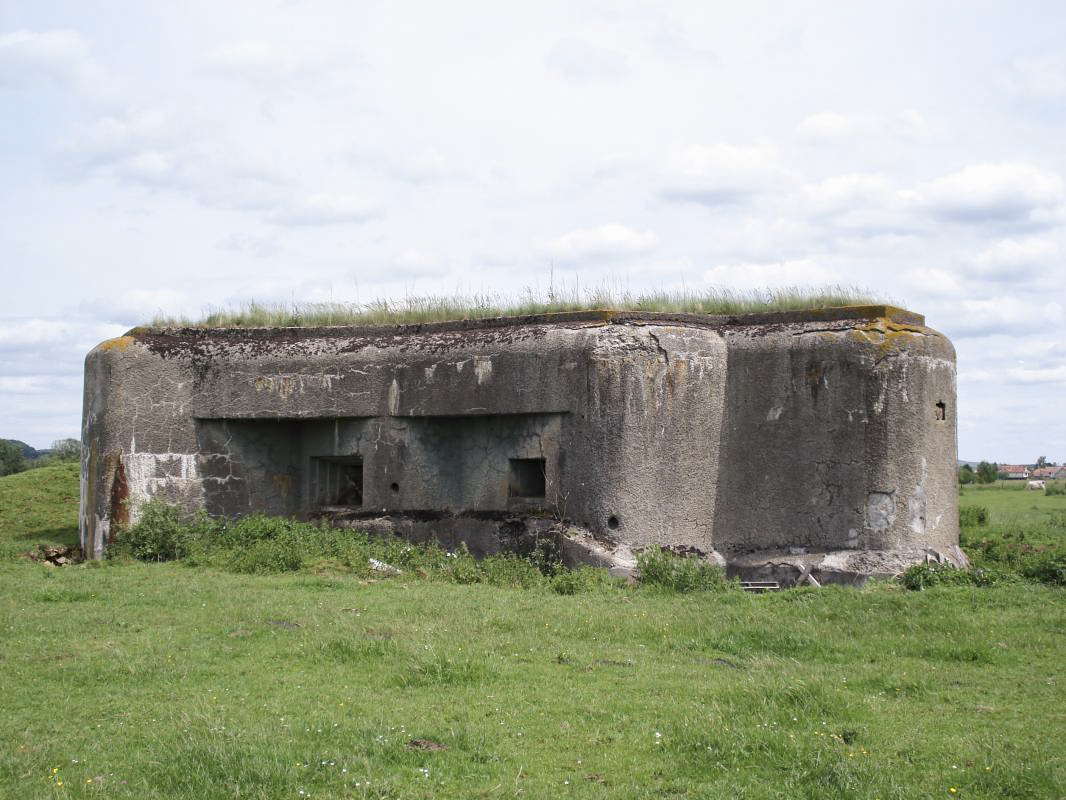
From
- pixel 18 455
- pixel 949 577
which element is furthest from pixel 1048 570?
pixel 18 455

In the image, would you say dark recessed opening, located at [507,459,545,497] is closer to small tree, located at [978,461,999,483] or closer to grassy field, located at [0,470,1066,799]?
grassy field, located at [0,470,1066,799]

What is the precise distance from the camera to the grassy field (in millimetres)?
5535

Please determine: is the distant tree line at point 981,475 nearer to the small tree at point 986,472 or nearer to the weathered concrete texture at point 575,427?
the small tree at point 986,472

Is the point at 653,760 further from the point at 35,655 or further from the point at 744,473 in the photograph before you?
the point at 744,473

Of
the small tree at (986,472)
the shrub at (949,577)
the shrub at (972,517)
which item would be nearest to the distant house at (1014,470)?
the small tree at (986,472)

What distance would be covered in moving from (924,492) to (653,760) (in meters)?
6.92

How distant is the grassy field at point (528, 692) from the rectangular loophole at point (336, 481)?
3969mm

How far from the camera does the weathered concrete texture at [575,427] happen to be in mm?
11859

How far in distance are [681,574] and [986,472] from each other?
3486 cm

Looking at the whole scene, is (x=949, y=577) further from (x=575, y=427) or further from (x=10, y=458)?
(x=10, y=458)

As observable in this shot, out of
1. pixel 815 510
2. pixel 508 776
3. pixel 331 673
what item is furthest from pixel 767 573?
pixel 508 776

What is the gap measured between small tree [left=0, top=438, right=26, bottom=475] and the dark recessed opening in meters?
27.2

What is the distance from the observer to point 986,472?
42375 mm

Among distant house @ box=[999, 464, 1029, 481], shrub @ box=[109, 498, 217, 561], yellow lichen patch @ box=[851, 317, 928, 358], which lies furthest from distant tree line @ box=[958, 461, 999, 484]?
shrub @ box=[109, 498, 217, 561]
